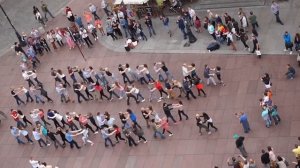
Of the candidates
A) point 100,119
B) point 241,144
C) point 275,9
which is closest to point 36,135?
point 100,119

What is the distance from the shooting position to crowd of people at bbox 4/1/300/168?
26.2 m

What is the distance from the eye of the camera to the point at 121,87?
1136 inches

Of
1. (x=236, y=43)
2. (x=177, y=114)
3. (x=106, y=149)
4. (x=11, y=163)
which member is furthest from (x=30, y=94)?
(x=236, y=43)

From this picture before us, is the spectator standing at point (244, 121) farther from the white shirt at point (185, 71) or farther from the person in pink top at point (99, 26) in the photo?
the person in pink top at point (99, 26)

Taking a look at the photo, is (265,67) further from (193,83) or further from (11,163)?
(11,163)

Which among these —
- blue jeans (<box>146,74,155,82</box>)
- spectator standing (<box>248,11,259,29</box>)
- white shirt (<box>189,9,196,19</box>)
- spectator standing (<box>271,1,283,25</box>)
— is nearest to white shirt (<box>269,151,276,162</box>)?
blue jeans (<box>146,74,155,82</box>)

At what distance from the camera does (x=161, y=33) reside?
3350 cm

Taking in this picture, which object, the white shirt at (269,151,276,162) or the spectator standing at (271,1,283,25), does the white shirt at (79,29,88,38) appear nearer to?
the spectator standing at (271,1,283,25)

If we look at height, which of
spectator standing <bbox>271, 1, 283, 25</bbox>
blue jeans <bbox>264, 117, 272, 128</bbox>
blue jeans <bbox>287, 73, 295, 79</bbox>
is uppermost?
spectator standing <bbox>271, 1, 283, 25</bbox>

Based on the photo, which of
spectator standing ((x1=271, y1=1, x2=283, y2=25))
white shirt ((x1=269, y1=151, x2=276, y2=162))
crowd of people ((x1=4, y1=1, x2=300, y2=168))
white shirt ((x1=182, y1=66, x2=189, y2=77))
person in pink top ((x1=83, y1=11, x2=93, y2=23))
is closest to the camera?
white shirt ((x1=269, y1=151, x2=276, y2=162))

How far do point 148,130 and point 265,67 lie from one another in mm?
6696

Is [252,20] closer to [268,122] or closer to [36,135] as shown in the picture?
[268,122]

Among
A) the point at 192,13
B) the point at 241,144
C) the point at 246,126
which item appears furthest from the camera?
the point at 192,13

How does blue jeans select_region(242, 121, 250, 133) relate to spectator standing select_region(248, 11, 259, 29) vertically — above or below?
below
